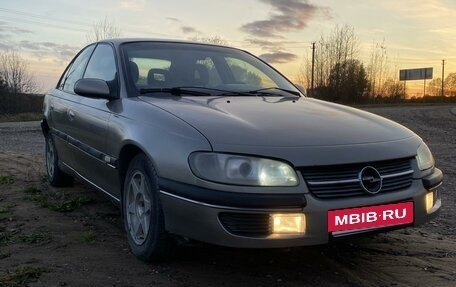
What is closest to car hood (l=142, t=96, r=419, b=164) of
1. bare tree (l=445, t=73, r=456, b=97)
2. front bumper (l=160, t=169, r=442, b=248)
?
front bumper (l=160, t=169, r=442, b=248)

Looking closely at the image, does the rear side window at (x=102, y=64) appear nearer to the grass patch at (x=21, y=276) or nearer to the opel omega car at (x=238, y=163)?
the opel omega car at (x=238, y=163)

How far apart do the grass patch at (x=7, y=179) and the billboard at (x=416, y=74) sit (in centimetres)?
7469

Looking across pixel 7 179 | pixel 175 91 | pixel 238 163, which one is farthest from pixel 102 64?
pixel 7 179

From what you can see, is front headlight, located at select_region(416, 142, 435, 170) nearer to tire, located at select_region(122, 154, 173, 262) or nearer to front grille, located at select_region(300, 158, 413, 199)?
front grille, located at select_region(300, 158, 413, 199)

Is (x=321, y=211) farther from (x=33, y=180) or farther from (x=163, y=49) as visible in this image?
(x=33, y=180)

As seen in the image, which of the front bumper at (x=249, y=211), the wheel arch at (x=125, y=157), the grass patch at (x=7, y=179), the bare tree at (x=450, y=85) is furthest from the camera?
the bare tree at (x=450, y=85)

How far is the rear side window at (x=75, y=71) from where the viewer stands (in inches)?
206

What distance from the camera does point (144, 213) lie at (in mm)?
3400

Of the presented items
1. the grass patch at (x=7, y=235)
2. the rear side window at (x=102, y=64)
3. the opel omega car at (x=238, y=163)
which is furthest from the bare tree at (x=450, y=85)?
the grass patch at (x=7, y=235)

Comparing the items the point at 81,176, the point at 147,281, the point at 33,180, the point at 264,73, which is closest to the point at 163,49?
the point at 264,73

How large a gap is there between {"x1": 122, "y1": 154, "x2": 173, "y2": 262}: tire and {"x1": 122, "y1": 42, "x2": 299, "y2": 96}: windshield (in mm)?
766

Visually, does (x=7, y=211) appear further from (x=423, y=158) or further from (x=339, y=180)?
(x=423, y=158)

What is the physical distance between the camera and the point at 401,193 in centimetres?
300

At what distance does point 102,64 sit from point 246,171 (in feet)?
7.89
